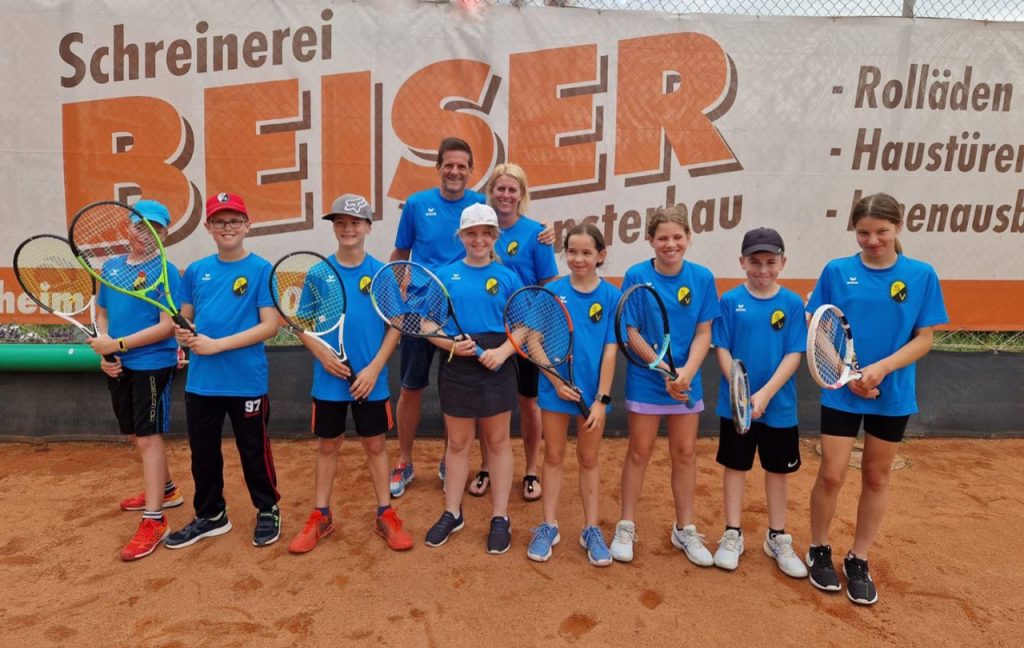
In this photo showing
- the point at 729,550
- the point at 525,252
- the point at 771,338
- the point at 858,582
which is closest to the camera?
the point at 858,582

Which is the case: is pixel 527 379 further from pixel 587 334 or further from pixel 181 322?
pixel 181 322

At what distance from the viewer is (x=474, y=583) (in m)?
2.68

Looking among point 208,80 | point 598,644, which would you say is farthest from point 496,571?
point 208,80

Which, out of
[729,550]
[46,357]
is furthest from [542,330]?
[46,357]

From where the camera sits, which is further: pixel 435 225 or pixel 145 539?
pixel 435 225

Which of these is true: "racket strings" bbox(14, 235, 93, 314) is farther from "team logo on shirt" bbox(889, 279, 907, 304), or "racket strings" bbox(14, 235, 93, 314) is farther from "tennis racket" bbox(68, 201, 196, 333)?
"team logo on shirt" bbox(889, 279, 907, 304)

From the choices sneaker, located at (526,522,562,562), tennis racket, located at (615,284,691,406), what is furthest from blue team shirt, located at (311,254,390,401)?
tennis racket, located at (615,284,691,406)

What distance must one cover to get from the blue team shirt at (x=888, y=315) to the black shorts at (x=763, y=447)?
279 mm

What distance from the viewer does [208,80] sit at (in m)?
4.32

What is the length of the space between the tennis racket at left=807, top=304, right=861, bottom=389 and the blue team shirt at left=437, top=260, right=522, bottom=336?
1303 mm

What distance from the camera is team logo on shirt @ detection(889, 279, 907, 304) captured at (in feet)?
8.30

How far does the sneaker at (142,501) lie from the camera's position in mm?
3424

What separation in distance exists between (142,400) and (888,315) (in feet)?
11.5

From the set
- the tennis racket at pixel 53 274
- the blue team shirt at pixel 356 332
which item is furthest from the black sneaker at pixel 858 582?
the tennis racket at pixel 53 274
